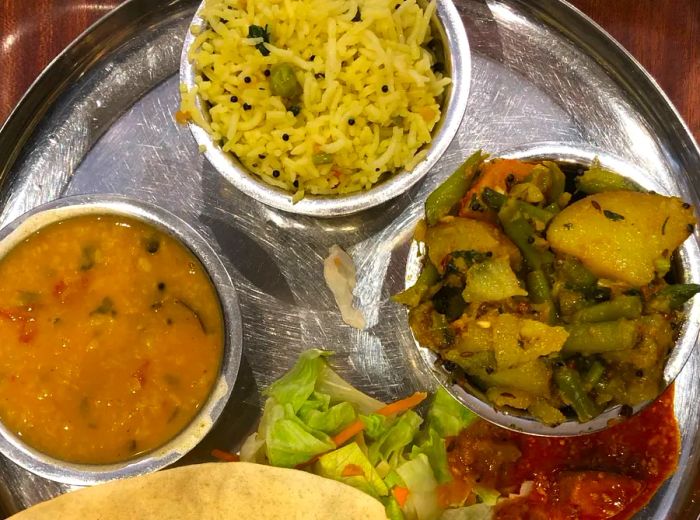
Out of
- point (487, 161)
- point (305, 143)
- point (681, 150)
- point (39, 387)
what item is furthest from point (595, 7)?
point (39, 387)

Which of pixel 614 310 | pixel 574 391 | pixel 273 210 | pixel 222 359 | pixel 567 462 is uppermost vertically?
pixel 614 310

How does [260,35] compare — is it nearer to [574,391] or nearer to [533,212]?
[533,212]

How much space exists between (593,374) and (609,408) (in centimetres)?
18

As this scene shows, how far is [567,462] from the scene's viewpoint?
2.45 m

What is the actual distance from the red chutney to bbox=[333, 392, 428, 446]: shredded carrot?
188mm

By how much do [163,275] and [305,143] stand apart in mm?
615

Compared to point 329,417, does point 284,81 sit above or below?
above

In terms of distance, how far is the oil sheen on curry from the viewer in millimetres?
2291

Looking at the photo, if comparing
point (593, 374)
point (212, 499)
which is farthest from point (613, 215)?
point (212, 499)

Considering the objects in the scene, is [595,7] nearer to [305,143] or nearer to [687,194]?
[687,194]

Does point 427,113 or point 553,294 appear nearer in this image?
point 553,294

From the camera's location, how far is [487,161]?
7.41 feet

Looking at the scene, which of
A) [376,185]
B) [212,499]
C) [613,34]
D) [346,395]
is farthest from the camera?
[613,34]

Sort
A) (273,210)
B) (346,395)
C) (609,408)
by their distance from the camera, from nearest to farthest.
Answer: (609,408)
(346,395)
(273,210)
